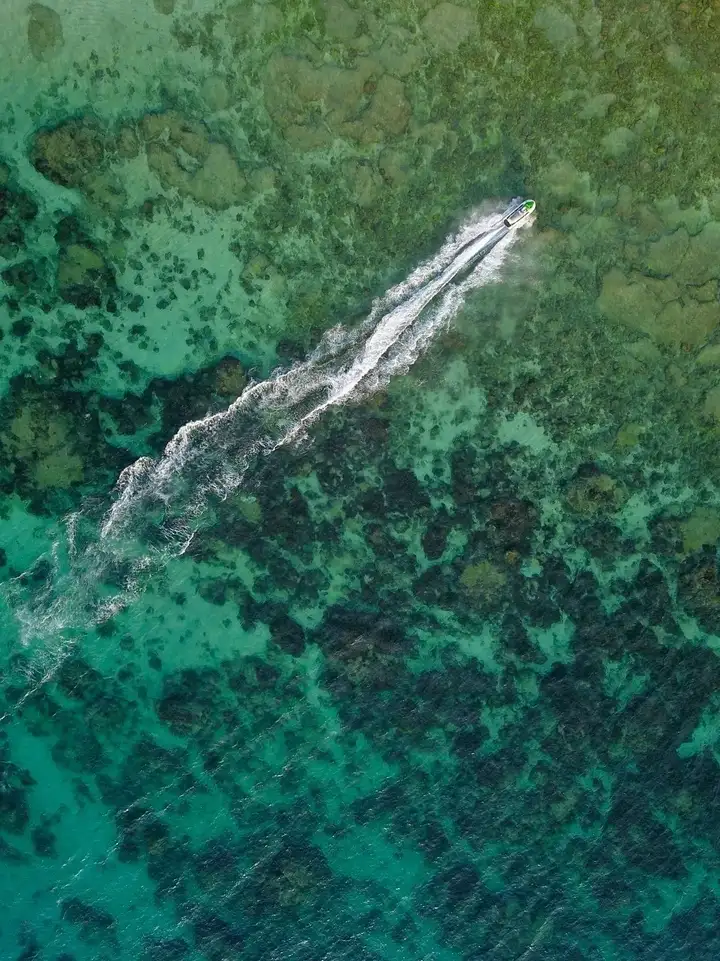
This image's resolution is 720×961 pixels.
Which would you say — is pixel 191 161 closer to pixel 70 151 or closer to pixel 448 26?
pixel 70 151

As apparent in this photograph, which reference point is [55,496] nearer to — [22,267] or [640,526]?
[22,267]

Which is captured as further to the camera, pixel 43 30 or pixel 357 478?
pixel 357 478

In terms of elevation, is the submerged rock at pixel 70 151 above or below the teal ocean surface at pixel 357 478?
above

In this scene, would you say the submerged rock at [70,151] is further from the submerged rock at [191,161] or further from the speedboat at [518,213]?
the speedboat at [518,213]

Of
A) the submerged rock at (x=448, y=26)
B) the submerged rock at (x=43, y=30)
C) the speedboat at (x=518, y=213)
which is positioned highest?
the submerged rock at (x=43, y=30)

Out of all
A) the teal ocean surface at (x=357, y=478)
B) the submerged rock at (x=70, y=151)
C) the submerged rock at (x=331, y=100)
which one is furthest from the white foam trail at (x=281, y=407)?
the submerged rock at (x=70, y=151)

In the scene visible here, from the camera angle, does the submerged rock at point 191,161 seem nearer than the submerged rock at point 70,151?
No

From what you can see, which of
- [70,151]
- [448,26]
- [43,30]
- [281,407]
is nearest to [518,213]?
[448,26]

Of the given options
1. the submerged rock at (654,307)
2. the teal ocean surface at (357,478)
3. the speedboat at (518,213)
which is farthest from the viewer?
the submerged rock at (654,307)
